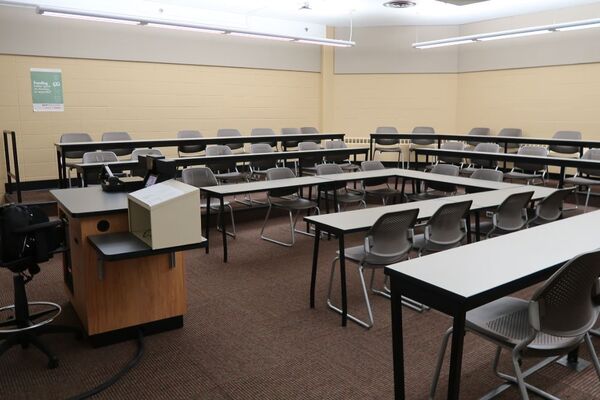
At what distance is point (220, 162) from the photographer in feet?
22.9

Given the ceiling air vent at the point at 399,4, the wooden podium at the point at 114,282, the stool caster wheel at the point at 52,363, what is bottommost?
the stool caster wheel at the point at 52,363

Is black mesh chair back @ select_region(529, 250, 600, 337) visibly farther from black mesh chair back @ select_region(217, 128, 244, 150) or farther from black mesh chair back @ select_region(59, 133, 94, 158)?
black mesh chair back @ select_region(217, 128, 244, 150)

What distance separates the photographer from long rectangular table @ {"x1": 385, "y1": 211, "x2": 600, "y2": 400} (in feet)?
6.09

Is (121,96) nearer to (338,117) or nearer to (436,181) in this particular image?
(338,117)

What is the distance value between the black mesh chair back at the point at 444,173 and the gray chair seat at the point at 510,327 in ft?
11.0

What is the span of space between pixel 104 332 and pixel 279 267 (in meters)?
1.86

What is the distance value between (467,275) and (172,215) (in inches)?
57.8

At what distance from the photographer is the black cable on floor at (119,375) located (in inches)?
96.6

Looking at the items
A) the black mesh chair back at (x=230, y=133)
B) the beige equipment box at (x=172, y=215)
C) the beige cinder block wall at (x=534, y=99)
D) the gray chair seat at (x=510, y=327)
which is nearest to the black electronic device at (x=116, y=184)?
the beige equipment box at (x=172, y=215)

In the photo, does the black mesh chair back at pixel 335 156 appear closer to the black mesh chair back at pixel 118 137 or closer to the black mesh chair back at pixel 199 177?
the black mesh chair back at pixel 199 177

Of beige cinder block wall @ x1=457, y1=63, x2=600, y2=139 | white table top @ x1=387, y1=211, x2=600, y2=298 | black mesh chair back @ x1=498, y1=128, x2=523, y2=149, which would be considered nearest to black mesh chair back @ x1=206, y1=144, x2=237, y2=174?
white table top @ x1=387, y1=211, x2=600, y2=298

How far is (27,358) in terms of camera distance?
2.84m

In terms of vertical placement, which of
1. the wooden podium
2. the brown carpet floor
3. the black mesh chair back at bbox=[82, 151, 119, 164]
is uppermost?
the black mesh chair back at bbox=[82, 151, 119, 164]

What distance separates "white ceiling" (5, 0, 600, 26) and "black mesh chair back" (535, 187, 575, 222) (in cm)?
540
